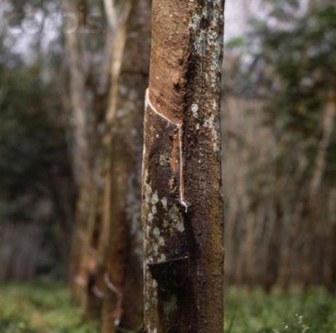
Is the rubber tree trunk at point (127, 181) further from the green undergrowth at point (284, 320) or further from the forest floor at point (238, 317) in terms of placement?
the green undergrowth at point (284, 320)

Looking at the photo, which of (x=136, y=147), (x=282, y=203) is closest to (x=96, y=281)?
(x=136, y=147)

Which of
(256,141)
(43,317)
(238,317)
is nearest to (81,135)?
(43,317)

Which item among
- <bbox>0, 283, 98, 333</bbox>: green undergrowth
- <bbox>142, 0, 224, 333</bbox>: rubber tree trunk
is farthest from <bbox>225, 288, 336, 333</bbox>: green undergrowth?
<bbox>0, 283, 98, 333</bbox>: green undergrowth

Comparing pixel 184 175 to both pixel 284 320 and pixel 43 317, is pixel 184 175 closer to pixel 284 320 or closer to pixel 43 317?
pixel 284 320

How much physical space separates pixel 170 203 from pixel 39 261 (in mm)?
34014

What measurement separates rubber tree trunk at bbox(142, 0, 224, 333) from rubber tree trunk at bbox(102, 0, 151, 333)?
3.31 meters

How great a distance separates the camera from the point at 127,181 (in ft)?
25.6

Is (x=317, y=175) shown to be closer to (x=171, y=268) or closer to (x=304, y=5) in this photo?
(x=304, y=5)

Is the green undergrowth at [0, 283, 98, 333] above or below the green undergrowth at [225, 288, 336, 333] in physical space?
below

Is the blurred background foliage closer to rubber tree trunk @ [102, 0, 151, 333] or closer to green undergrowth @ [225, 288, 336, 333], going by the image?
green undergrowth @ [225, 288, 336, 333]

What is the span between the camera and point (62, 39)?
17.2 m

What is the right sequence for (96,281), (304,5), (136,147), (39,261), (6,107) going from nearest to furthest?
(136,147), (96,281), (304,5), (6,107), (39,261)

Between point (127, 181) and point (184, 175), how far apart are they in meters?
3.85

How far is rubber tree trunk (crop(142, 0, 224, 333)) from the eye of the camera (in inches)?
155
